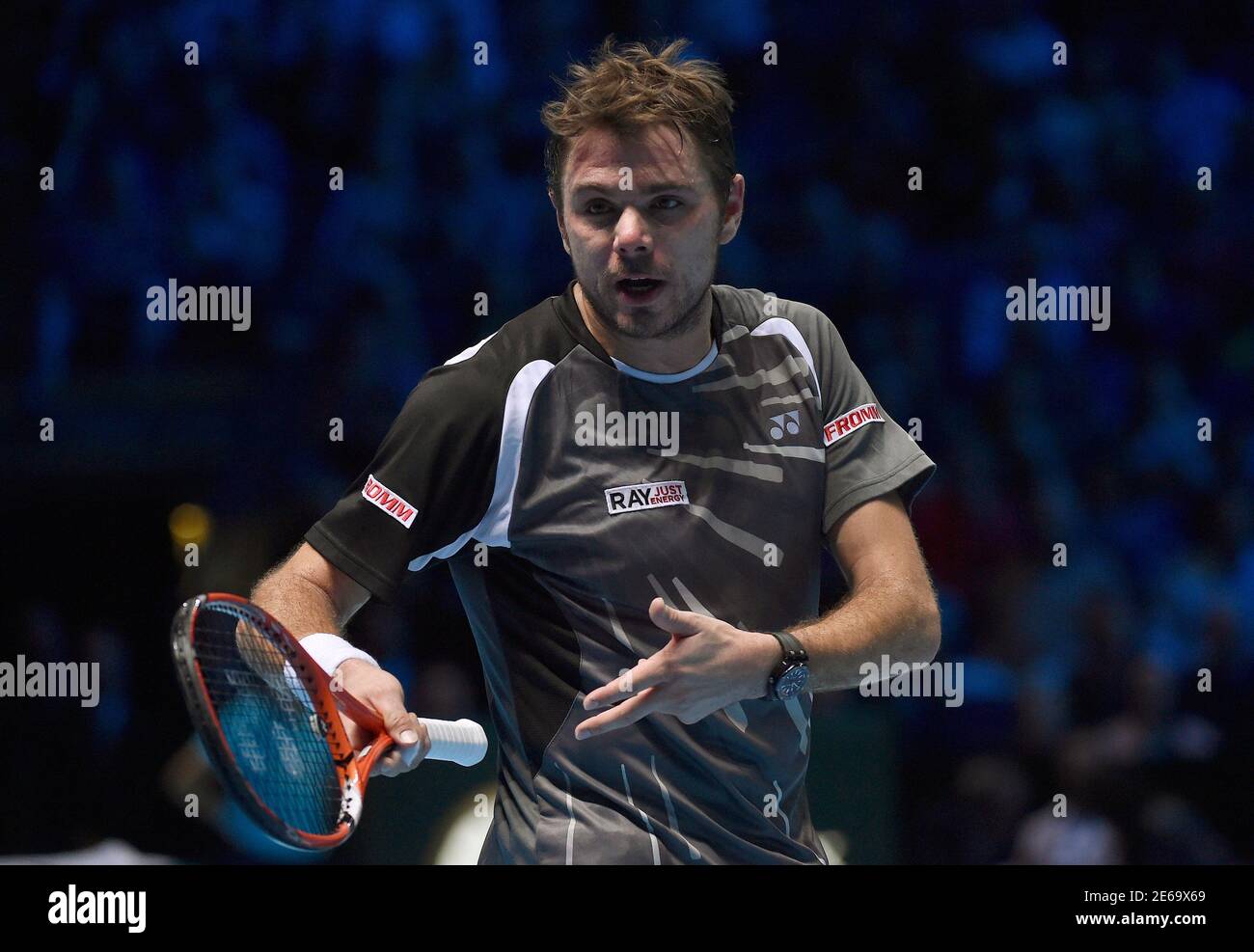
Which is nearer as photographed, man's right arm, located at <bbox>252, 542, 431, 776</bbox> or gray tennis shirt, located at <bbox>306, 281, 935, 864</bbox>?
man's right arm, located at <bbox>252, 542, 431, 776</bbox>

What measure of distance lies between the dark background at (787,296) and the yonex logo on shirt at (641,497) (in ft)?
6.75

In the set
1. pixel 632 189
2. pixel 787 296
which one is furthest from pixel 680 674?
pixel 787 296

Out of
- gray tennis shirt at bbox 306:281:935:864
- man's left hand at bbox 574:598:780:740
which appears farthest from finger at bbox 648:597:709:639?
gray tennis shirt at bbox 306:281:935:864

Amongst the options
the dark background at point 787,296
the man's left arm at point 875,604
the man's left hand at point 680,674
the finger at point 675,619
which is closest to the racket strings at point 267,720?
the man's left hand at point 680,674

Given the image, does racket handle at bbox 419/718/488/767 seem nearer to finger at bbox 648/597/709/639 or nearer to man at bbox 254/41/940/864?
man at bbox 254/41/940/864

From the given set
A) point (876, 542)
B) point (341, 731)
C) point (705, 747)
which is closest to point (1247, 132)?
point (876, 542)

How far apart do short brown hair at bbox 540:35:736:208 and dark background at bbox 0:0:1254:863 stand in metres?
2.13

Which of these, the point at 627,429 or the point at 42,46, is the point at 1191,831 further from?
the point at 42,46

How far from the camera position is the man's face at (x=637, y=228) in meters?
2.61

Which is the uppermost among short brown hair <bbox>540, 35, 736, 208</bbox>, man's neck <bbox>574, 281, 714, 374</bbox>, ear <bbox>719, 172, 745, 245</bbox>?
Answer: short brown hair <bbox>540, 35, 736, 208</bbox>

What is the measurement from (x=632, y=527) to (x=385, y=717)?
1.67ft

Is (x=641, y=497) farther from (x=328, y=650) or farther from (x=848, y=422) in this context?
(x=328, y=650)

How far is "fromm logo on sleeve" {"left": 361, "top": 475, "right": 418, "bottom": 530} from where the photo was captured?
2.54m

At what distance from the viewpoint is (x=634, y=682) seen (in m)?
2.32
